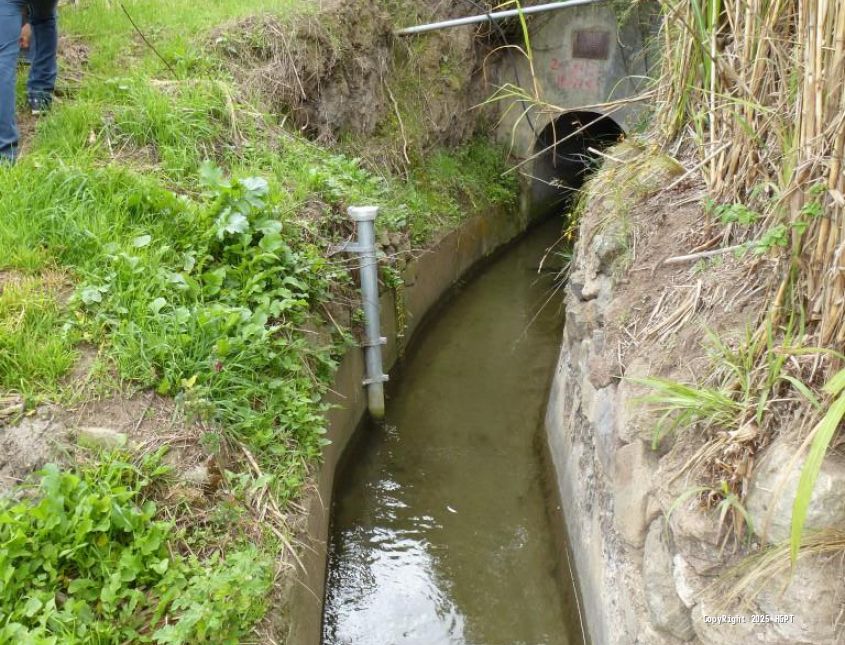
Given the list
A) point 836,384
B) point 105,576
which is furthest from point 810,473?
point 105,576

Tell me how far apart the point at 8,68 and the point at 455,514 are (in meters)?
3.97

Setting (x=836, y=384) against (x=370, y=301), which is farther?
(x=370, y=301)

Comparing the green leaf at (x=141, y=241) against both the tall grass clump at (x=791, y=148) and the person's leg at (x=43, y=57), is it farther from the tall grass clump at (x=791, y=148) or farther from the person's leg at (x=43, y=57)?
the tall grass clump at (x=791, y=148)

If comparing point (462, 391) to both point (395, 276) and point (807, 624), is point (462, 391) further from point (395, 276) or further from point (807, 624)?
point (807, 624)

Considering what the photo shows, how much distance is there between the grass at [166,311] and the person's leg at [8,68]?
173mm

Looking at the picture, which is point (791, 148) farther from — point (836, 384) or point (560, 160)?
point (560, 160)

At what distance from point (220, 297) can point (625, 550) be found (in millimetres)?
2484

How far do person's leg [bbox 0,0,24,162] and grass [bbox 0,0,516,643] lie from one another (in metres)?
0.17

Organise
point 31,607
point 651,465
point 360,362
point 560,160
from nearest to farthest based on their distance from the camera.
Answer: point 31,607 → point 651,465 → point 360,362 → point 560,160

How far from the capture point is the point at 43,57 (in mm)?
4930

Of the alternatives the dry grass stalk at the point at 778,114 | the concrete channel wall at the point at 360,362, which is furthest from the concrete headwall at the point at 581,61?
the dry grass stalk at the point at 778,114

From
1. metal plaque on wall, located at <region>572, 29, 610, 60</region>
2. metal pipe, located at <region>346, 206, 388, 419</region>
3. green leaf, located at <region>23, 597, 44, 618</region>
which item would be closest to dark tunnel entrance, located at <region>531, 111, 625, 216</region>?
metal plaque on wall, located at <region>572, 29, 610, 60</region>

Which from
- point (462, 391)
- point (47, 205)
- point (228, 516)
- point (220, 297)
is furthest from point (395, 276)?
point (228, 516)

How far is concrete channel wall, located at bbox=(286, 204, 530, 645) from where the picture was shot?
355 centimetres
